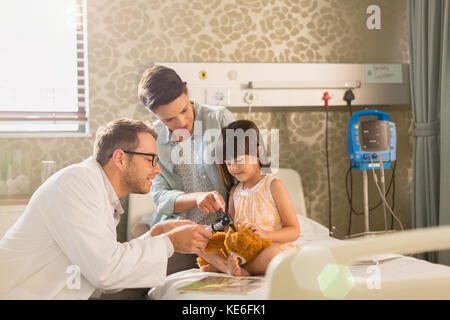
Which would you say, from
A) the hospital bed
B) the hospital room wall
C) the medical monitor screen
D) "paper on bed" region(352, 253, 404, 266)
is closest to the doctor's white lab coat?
the hospital bed

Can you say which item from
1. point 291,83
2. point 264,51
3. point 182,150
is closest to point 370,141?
point 291,83

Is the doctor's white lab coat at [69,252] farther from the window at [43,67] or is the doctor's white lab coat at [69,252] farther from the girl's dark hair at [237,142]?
the window at [43,67]

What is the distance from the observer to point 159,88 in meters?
1.70

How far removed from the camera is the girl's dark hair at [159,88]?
5.57ft

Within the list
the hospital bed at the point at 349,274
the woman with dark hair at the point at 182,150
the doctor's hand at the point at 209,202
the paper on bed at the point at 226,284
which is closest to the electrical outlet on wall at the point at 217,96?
the woman with dark hair at the point at 182,150

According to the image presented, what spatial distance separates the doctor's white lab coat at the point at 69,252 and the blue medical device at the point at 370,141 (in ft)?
→ 5.24

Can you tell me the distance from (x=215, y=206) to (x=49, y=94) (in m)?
1.73

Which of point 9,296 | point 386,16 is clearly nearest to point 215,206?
point 9,296

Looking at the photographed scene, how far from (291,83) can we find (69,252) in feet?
6.55

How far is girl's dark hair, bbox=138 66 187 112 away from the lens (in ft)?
5.57

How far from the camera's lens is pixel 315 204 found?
2932 mm

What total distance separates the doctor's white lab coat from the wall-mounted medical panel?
1.58 metres

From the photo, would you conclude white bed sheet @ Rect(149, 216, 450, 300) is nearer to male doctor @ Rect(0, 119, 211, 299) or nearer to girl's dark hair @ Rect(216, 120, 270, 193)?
male doctor @ Rect(0, 119, 211, 299)

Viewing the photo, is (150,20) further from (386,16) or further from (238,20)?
(386,16)
